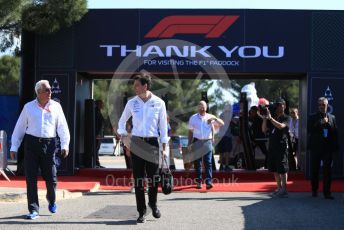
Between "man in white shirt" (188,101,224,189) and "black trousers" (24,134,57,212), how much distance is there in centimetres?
474

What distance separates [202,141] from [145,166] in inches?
181

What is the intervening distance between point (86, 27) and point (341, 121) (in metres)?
6.66

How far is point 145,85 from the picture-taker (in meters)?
7.64

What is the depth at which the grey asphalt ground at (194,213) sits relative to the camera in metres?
7.16

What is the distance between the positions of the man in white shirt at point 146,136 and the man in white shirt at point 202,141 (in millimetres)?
4452

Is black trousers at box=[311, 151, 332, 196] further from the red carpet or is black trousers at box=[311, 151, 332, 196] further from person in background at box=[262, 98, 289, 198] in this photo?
the red carpet

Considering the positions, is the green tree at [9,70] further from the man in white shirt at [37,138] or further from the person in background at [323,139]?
the man in white shirt at [37,138]

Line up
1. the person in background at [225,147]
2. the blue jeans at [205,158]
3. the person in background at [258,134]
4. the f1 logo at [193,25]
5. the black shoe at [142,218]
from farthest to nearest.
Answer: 1. the person in background at [225,147]
2. the person in background at [258,134]
3. the f1 logo at [193,25]
4. the blue jeans at [205,158]
5. the black shoe at [142,218]

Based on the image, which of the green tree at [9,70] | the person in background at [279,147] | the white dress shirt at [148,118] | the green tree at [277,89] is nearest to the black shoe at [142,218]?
the white dress shirt at [148,118]

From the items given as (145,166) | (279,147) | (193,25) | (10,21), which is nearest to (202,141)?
(279,147)

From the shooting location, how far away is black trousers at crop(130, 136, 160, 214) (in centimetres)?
751

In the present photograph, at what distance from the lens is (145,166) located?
764 cm

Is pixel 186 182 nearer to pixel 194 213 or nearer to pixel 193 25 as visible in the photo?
pixel 193 25

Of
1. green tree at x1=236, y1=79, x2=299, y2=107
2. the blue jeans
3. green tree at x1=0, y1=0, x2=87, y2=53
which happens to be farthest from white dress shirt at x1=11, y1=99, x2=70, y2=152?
green tree at x1=236, y1=79, x2=299, y2=107
